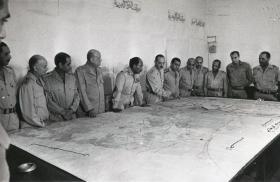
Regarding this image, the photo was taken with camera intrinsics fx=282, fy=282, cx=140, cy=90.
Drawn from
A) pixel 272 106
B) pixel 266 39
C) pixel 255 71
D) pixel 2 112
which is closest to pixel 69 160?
pixel 2 112

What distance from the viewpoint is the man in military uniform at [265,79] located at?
6035 mm

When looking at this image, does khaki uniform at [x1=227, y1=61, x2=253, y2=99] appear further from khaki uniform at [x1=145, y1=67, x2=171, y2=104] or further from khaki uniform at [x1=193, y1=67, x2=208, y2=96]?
khaki uniform at [x1=145, y1=67, x2=171, y2=104]

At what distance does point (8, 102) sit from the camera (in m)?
3.26

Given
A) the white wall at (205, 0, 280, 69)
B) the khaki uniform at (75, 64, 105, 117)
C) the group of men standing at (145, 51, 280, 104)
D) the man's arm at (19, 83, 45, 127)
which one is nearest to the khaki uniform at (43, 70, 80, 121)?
the khaki uniform at (75, 64, 105, 117)

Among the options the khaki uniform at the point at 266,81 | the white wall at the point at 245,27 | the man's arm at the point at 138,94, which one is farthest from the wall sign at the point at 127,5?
the white wall at the point at 245,27

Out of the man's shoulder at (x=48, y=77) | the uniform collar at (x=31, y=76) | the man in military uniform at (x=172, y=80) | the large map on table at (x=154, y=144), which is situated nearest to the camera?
the large map on table at (x=154, y=144)

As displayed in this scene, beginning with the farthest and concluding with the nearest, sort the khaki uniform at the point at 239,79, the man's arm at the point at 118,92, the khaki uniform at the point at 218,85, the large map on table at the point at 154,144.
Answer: the khaki uniform at the point at 239,79
the khaki uniform at the point at 218,85
the man's arm at the point at 118,92
the large map on table at the point at 154,144

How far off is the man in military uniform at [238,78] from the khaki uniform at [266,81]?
0.19m

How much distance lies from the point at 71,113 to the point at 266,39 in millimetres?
5944

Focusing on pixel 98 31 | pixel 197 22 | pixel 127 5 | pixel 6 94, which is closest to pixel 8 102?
pixel 6 94

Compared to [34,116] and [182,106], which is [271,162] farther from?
[34,116]

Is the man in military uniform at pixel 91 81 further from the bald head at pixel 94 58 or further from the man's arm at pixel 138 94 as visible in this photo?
the man's arm at pixel 138 94

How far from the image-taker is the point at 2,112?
3262 mm

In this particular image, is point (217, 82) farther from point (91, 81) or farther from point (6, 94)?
point (6, 94)
